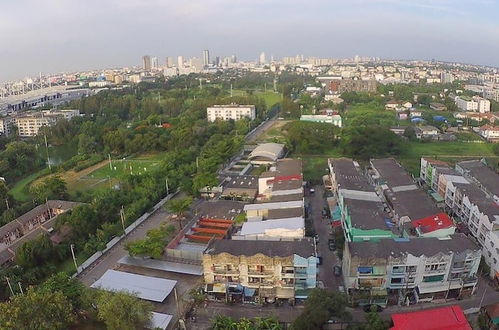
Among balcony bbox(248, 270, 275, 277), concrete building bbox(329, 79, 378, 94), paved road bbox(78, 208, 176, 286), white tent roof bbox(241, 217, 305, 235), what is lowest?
paved road bbox(78, 208, 176, 286)

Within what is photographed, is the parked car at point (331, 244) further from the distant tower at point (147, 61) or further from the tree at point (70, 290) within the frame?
the distant tower at point (147, 61)

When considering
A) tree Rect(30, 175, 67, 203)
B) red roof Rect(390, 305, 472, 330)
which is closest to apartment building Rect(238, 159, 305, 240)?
red roof Rect(390, 305, 472, 330)

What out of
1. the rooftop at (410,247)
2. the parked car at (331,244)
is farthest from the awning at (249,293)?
the parked car at (331,244)

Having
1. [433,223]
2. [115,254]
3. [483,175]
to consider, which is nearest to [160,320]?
[115,254]

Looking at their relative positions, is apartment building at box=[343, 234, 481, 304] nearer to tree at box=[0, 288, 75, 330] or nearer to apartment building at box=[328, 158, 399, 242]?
apartment building at box=[328, 158, 399, 242]

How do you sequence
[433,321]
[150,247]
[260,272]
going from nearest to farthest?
[433,321] → [260,272] → [150,247]

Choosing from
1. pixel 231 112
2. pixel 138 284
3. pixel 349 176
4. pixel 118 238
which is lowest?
pixel 118 238

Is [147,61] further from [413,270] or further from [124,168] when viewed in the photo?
[413,270]
